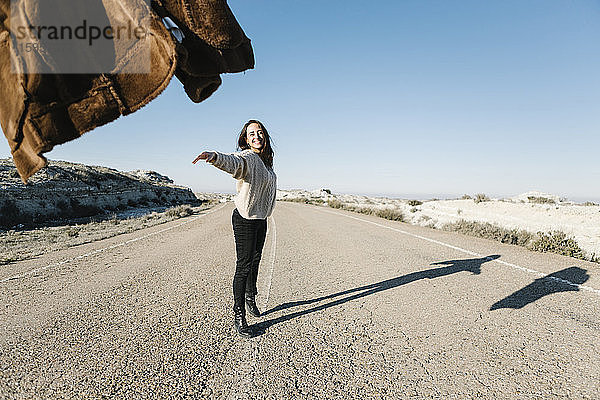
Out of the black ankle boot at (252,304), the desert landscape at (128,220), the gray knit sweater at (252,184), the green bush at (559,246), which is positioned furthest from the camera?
the desert landscape at (128,220)

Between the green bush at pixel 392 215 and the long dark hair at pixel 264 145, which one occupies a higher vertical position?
the long dark hair at pixel 264 145

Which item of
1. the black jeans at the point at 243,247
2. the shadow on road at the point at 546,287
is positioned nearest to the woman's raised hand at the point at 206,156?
the black jeans at the point at 243,247

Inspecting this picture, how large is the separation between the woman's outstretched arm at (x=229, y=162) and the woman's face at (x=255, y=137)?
45cm

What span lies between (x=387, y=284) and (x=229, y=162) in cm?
382

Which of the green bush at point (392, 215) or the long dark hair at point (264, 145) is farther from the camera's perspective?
the green bush at point (392, 215)

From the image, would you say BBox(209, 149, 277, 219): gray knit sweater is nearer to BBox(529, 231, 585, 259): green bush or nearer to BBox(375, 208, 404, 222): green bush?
BBox(529, 231, 585, 259): green bush

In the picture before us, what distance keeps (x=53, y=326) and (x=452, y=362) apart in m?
4.33

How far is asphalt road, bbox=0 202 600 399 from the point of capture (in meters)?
Result: 2.76

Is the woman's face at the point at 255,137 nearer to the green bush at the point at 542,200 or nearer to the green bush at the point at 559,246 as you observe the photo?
the green bush at the point at 559,246

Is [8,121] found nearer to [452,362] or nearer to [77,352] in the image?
[77,352]

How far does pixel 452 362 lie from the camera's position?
3146 millimetres

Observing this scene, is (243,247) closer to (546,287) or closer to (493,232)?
(546,287)

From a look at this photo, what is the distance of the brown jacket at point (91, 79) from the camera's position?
1.12 metres

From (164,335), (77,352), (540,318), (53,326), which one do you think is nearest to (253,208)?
(164,335)
